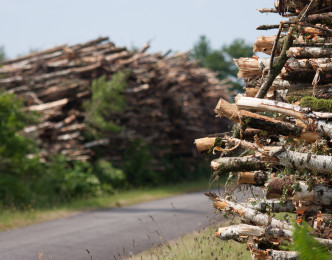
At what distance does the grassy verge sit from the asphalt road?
0.59 meters

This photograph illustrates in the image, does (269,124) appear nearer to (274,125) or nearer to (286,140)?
(274,125)

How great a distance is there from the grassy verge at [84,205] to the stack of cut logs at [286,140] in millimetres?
7942

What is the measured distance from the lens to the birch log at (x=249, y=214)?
5.46 m

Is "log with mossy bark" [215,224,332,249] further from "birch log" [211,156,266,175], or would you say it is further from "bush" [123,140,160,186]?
"bush" [123,140,160,186]

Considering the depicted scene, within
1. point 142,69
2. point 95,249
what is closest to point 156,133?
point 142,69

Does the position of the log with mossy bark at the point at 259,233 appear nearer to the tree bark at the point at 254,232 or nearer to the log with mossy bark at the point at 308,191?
the tree bark at the point at 254,232

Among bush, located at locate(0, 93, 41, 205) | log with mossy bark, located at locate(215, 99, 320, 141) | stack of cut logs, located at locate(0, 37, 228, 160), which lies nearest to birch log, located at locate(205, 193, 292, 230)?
log with mossy bark, located at locate(215, 99, 320, 141)

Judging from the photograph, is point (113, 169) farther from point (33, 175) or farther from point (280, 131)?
point (280, 131)

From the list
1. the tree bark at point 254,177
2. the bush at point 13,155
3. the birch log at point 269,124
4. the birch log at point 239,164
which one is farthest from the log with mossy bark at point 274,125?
the bush at point 13,155

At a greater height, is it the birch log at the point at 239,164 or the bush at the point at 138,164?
the birch log at the point at 239,164

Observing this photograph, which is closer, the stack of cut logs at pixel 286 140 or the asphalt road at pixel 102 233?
the stack of cut logs at pixel 286 140

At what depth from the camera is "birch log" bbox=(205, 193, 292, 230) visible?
5.46m

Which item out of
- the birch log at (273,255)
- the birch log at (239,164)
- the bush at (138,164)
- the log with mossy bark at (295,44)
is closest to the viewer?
the birch log at (273,255)

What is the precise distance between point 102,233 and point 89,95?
11304mm
